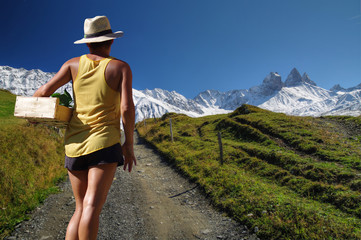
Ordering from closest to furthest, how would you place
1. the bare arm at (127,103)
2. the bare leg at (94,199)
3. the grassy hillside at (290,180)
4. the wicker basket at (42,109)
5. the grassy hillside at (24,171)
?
the bare leg at (94,199)
the wicker basket at (42,109)
the bare arm at (127,103)
the grassy hillside at (290,180)
the grassy hillside at (24,171)

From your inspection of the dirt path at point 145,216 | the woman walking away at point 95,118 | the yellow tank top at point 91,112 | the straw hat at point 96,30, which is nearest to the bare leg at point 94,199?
the woman walking away at point 95,118

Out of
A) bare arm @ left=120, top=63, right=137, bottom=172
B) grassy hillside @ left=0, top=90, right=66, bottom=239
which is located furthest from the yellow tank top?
grassy hillside @ left=0, top=90, right=66, bottom=239

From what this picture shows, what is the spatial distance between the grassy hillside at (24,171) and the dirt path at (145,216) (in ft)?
1.11

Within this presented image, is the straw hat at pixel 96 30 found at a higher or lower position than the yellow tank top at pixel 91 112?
higher

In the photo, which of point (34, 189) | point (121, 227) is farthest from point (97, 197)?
point (34, 189)

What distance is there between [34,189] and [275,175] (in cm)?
983

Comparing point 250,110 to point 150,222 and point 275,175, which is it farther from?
point 150,222

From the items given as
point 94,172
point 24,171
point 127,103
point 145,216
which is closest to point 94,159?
point 94,172

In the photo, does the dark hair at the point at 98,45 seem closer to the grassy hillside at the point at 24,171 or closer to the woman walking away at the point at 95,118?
the woman walking away at the point at 95,118

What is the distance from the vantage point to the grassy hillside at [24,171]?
512cm

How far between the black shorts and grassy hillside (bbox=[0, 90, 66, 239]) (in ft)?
13.6

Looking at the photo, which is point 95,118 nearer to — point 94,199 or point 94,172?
point 94,172

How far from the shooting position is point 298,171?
29.1ft

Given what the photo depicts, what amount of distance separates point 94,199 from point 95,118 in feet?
2.87
